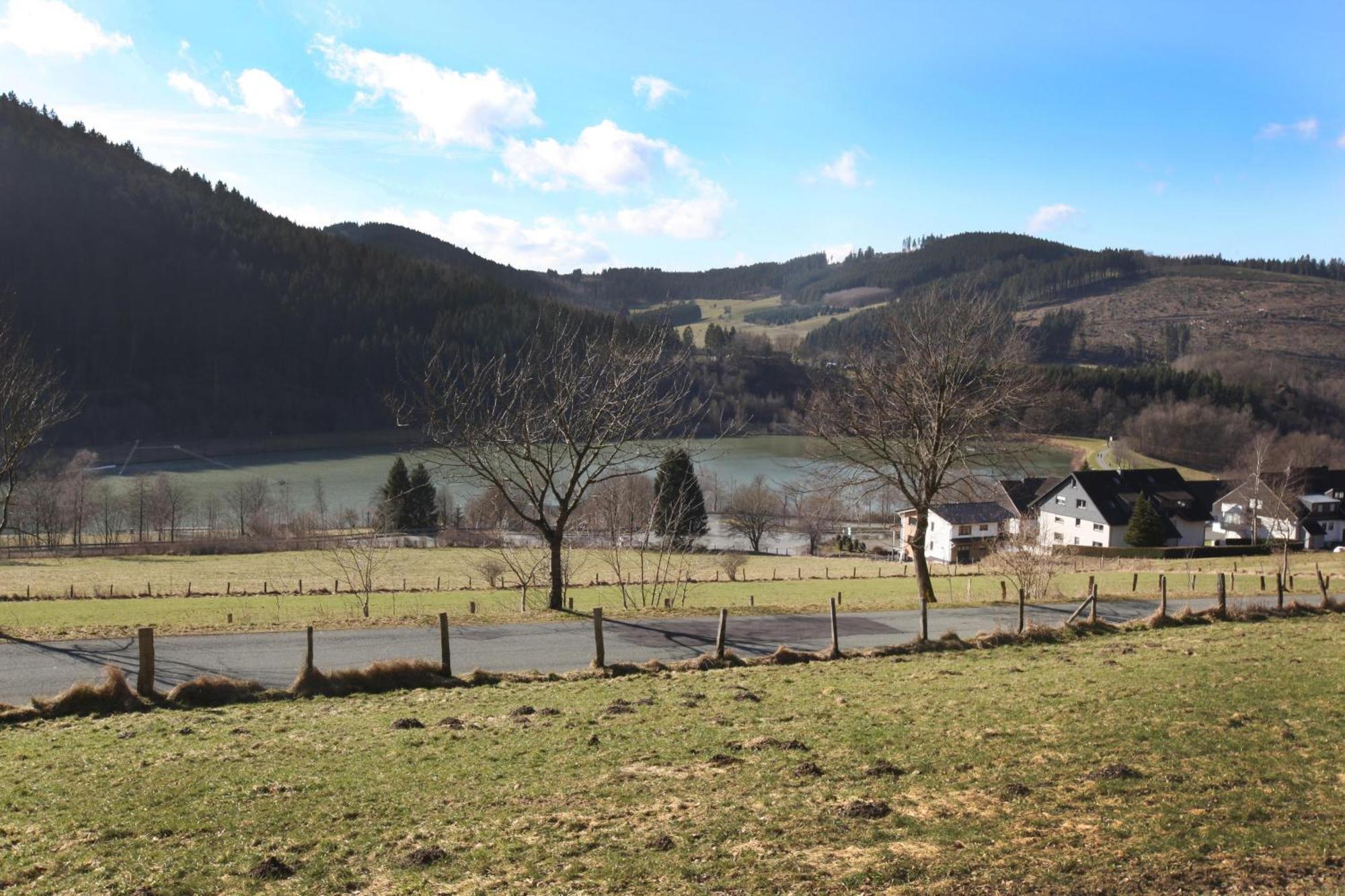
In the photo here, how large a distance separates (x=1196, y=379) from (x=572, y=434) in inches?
4822

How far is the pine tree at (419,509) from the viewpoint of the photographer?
64062 mm

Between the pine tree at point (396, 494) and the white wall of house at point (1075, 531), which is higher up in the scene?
the pine tree at point (396, 494)

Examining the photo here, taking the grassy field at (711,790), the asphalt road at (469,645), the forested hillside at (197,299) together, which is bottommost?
the asphalt road at (469,645)

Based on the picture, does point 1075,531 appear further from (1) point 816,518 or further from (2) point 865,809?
(2) point 865,809

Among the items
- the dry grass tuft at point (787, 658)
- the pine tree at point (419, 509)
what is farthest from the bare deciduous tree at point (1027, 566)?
the pine tree at point (419, 509)

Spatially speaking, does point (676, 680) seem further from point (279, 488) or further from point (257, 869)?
point (279, 488)

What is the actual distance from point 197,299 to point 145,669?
520 feet

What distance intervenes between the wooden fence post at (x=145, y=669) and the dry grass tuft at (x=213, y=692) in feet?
0.89

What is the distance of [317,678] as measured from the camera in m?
12.5

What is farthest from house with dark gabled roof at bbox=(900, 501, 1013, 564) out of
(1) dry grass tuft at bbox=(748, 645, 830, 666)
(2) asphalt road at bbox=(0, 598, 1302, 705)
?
(1) dry grass tuft at bbox=(748, 645, 830, 666)

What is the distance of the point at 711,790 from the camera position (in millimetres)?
8094

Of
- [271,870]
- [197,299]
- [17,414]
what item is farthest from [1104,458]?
[197,299]

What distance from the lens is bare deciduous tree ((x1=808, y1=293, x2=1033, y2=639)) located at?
75.4ft

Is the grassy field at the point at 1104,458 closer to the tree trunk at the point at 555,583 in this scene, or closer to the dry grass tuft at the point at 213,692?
the tree trunk at the point at 555,583
